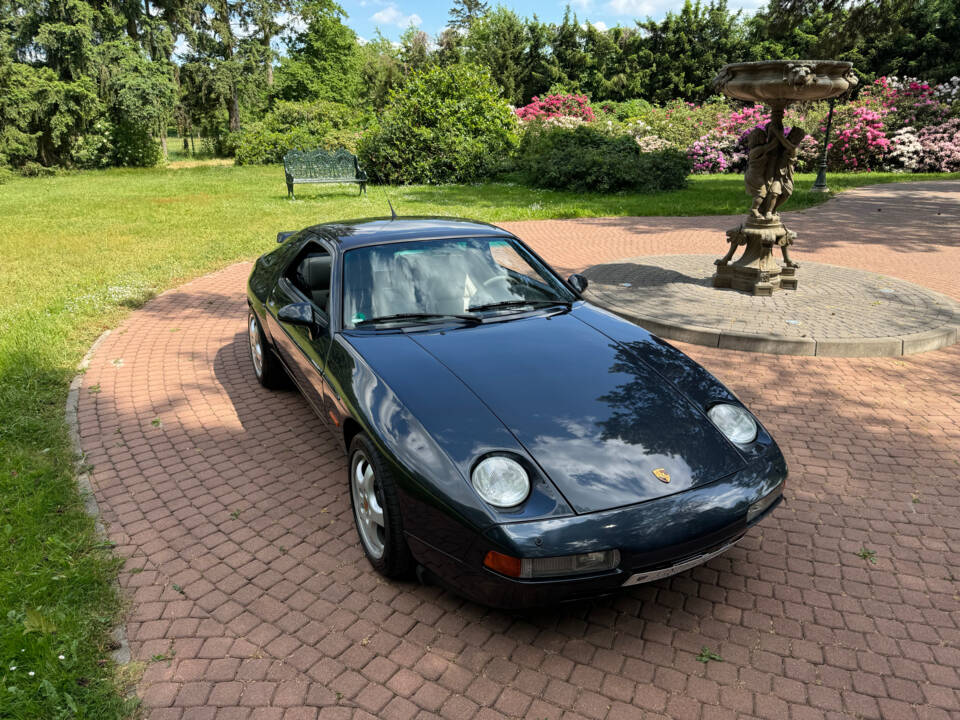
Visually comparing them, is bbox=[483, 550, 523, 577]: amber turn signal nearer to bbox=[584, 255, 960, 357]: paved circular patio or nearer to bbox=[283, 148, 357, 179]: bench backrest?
bbox=[584, 255, 960, 357]: paved circular patio

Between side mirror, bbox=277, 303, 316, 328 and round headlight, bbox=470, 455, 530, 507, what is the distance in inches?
68.8

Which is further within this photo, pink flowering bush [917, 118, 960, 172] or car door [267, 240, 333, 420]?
pink flowering bush [917, 118, 960, 172]

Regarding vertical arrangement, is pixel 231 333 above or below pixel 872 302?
below

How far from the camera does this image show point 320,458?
14.3 ft

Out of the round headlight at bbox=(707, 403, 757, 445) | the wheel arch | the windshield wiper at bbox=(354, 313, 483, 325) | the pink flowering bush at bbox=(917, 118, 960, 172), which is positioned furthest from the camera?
the pink flowering bush at bbox=(917, 118, 960, 172)

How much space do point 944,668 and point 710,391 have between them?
152cm

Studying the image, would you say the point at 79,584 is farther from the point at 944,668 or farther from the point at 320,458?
the point at 944,668

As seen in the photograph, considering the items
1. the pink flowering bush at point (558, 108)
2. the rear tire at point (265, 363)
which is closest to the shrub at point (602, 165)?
the pink flowering bush at point (558, 108)

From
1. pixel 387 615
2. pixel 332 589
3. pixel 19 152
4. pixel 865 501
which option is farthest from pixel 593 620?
pixel 19 152

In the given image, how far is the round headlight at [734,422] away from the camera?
3.08 metres

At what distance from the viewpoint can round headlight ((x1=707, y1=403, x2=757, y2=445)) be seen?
3.08 m

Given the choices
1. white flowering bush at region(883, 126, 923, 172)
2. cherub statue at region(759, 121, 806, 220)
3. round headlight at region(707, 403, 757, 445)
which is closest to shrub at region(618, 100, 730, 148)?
white flowering bush at region(883, 126, 923, 172)

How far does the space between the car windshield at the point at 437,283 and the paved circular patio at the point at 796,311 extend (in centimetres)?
302

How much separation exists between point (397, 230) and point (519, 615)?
8.54 feet
